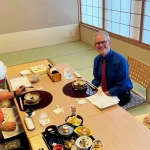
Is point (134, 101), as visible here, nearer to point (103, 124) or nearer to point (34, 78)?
point (103, 124)

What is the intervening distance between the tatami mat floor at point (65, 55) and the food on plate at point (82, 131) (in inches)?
91.3

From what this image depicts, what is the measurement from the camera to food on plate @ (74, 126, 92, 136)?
1452mm

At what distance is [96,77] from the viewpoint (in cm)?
256

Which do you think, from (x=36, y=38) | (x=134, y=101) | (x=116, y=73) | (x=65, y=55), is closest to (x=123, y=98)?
(x=134, y=101)

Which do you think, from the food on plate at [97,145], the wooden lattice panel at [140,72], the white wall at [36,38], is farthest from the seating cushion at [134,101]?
the white wall at [36,38]

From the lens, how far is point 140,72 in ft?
8.55

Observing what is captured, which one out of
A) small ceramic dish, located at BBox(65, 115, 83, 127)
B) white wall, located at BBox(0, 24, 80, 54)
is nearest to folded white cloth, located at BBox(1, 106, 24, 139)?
small ceramic dish, located at BBox(65, 115, 83, 127)

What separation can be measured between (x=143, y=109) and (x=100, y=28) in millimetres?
2951

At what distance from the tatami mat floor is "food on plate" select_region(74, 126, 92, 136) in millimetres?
2320

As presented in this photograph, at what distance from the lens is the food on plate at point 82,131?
145cm

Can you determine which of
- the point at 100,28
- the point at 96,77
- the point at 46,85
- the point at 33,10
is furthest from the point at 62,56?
the point at 46,85

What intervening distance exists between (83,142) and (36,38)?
456cm

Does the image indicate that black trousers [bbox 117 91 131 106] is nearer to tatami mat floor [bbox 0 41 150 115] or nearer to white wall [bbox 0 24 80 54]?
tatami mat floor [bbox 0 41 150 115]

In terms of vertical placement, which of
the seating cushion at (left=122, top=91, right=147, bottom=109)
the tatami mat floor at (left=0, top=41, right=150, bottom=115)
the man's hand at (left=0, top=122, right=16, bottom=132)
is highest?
the man's hand at (left=0, top=122, right=16, bottom=132)
